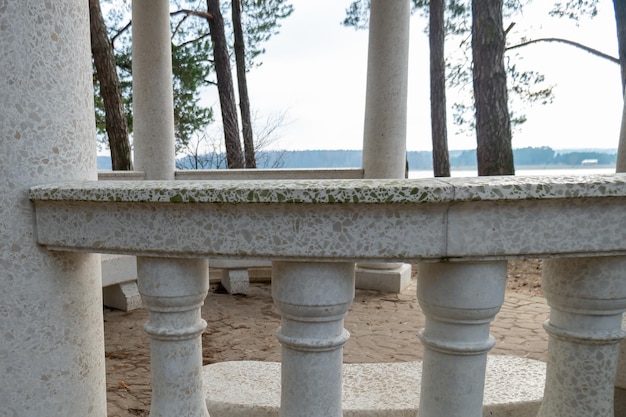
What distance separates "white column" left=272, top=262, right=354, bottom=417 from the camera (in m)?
1.52

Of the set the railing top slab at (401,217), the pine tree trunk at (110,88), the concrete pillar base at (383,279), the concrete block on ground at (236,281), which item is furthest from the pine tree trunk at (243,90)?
the railing top slab at (401,217)

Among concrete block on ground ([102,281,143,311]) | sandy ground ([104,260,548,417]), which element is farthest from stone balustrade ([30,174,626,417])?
concrete block on ground ([102,281,143,311])

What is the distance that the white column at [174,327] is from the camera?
5.39ft

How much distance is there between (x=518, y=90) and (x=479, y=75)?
15.7 feet

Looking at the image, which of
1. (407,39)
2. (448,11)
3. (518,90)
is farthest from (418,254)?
(448,11)

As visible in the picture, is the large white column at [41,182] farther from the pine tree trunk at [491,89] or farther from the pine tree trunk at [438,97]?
the pine tree trunk at [438,97]

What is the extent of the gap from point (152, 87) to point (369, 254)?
8.49m

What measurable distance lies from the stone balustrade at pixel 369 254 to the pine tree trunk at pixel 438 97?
15544 mm

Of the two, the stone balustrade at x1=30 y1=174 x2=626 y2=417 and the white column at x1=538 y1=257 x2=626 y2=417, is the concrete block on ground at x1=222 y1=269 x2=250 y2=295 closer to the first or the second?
the stone balustrade at x1=30 y1=174 x2=626 y2=417

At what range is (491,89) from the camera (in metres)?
11.6

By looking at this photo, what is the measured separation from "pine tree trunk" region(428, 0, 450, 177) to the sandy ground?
839 centimetres

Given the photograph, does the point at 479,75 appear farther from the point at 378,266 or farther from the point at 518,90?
the point at 378,266

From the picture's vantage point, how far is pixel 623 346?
2402mm

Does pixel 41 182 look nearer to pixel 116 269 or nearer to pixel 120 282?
pixel 116 269
